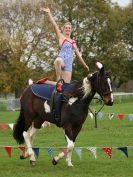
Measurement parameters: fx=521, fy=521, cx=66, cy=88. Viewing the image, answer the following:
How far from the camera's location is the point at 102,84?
399 inches

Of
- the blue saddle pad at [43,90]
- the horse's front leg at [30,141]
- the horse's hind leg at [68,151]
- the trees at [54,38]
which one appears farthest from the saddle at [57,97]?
the trees at [54,38]

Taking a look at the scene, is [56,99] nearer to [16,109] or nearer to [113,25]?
[16,109]

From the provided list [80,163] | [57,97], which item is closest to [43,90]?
[57,97]

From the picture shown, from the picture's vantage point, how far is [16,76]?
156ft

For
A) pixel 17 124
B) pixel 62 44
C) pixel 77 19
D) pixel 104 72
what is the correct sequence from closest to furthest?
pixel 104 72
pixel 62 44
pixel 17 124
pixel 77 19

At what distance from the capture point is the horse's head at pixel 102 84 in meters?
10.0

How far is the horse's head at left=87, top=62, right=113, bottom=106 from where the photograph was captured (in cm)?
1001

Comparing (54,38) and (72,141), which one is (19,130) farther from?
(54,38)

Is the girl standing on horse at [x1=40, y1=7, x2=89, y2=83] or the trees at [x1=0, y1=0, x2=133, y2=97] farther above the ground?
the girl standing on horse at [x1=40, y1=7, x2=89, y2=83]

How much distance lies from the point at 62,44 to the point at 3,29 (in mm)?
39363

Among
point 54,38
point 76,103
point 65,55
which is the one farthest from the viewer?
point 54,38

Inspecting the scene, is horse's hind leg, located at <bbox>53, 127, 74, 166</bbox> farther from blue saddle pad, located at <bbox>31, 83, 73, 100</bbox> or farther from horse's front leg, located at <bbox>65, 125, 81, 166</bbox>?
blue saddle pad, located at <bbox>31, 83, 73, 100</bbox>

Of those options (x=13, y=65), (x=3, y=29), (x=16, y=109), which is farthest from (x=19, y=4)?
(x=16, y=109)

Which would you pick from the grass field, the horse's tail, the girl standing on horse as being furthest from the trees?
the girl standing on horse
